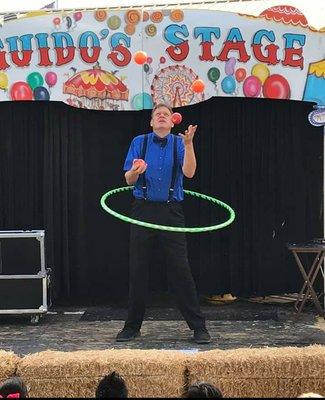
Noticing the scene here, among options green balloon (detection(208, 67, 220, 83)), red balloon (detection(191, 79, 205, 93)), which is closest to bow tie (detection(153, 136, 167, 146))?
red balloon (detection(191, 79, 205, 93))

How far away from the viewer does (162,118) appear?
4.60 meters

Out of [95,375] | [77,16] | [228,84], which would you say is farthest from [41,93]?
[95,375]

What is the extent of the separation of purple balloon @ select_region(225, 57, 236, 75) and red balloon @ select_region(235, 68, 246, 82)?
4 centimetres

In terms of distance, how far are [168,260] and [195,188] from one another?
1692 millimetres

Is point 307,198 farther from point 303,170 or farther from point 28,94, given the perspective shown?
point 28,94

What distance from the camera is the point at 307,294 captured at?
559 centimetres

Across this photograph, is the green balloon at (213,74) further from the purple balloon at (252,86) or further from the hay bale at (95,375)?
the hay bale at (95,375)

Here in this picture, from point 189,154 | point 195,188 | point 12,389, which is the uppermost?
point 189,154

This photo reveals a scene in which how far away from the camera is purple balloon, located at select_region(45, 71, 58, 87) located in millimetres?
5484

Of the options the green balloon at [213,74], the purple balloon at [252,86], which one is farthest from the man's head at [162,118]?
the purple balloon at [252,86]

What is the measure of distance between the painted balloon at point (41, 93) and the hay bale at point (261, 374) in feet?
10.1

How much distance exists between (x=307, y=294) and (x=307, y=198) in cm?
107

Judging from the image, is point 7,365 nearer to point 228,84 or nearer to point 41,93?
point 41,93

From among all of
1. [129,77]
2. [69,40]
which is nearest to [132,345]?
[129,77]
